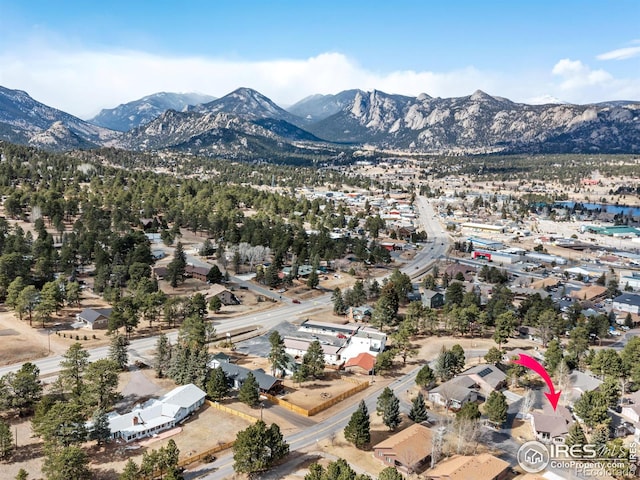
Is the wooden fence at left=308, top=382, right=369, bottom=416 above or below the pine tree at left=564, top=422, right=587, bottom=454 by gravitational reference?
below

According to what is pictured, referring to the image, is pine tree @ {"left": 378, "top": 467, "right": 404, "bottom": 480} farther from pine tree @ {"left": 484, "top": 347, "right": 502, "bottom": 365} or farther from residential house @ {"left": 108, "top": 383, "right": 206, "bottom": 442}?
pine tree @ {"left": 484, "top": 347, "right": 502, "bottom": 365}

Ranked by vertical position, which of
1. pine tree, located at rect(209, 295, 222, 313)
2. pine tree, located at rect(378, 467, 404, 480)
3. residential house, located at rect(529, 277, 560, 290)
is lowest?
residential house, located at rect(529, 277, 560, 290)

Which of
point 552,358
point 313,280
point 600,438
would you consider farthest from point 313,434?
point 313,280

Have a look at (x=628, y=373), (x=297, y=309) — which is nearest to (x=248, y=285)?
(x=297, y=309)

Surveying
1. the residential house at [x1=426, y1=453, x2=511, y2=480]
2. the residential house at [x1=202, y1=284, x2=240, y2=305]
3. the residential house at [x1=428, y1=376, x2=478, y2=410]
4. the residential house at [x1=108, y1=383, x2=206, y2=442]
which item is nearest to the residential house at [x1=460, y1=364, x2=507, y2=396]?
the residential house at [x1=428, y1=376, x2=478, y2=410]

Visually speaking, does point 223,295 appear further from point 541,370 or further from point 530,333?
point 541,370

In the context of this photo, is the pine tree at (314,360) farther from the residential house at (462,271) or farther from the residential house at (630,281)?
the residential house at (630,281)
